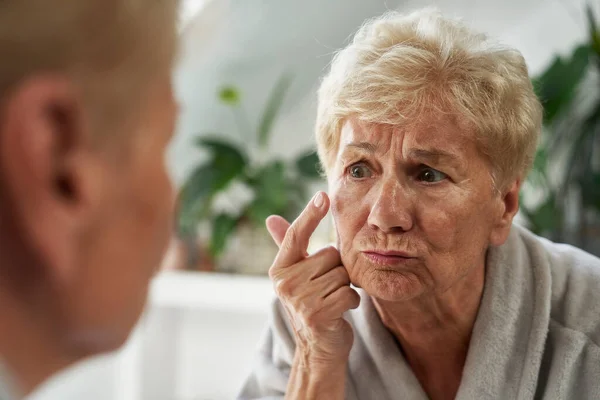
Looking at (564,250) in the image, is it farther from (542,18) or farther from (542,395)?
(542,18)

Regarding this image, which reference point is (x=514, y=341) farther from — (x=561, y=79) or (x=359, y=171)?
(x=561, y=79)

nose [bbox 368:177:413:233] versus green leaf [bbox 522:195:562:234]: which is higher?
nose [bbox 368:177:413:233]

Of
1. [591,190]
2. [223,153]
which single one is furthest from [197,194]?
[591,190]

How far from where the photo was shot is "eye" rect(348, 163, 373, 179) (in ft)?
4.12

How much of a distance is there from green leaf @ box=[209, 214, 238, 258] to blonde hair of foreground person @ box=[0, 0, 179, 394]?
2.40m

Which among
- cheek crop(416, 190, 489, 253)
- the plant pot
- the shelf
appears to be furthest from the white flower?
cheek crop(416, 190, 489, 253)

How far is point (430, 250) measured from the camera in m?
1.20

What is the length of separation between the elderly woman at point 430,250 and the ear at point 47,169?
840 mm

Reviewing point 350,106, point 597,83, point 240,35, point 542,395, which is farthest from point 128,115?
point 240,35

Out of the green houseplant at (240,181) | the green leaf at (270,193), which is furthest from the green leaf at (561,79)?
the green leaf at (270,193)

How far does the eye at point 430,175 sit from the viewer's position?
121 centimetres

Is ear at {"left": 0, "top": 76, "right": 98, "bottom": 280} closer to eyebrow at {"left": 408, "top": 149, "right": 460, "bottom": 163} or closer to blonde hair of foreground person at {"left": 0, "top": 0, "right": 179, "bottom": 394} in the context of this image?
blonde hair of foreground person at {"left": 0, "top": 0, "right": 179, "bottom": 394}

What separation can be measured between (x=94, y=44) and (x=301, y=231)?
3.07ft


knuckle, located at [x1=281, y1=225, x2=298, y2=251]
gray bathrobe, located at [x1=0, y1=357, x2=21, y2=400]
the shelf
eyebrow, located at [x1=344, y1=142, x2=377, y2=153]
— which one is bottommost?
the shelf
